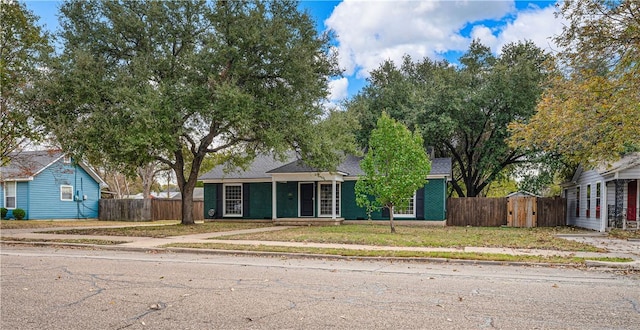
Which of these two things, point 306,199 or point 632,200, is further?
point 306,199

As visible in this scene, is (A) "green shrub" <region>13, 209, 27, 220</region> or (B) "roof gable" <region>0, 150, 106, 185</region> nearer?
(B) "roof gable" <region>0, 150, 106, 185</region>

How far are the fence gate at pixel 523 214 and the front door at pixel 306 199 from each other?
35.1ft

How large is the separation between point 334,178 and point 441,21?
9.90m

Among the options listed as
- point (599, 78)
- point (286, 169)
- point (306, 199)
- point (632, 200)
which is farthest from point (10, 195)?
point (632, 200)

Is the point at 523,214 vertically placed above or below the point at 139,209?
above

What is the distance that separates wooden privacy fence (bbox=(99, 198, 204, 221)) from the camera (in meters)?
31.6

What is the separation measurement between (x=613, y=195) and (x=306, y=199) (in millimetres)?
14683

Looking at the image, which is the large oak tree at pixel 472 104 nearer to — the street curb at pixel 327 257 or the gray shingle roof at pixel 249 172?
the gray shingle roof at pixel 249 172

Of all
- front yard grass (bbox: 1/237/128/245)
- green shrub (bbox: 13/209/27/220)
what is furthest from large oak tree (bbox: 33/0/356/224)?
green shrub (bbox: 13/209/27/220)

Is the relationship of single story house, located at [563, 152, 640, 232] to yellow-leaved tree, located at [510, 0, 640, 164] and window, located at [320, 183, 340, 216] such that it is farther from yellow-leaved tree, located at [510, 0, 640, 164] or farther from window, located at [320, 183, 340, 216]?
window, located at [320, 183, 340, 216]

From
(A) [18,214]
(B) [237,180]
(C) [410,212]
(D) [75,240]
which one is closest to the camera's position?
(D) [75,240]

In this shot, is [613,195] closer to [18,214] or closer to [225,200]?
[225,200]

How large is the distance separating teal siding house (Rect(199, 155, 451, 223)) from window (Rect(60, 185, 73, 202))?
1204 cm

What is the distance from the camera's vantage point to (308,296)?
21.4 ft
